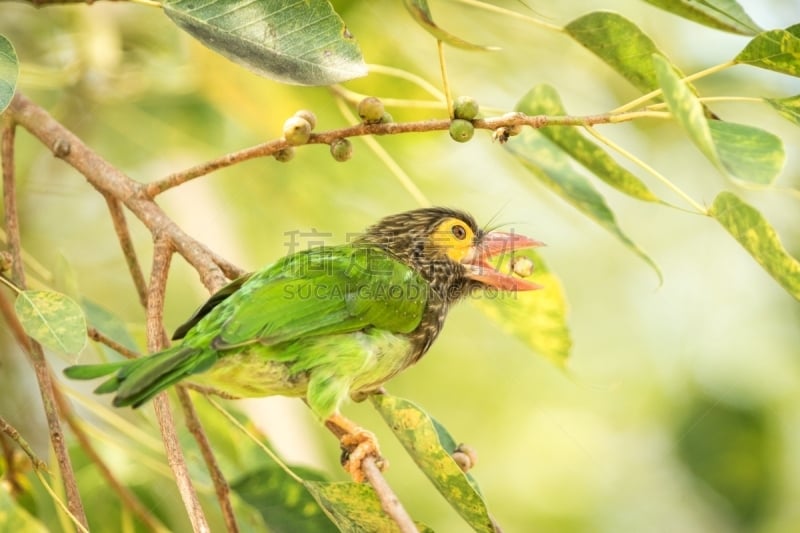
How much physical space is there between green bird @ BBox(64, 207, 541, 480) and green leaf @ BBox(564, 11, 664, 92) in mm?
812

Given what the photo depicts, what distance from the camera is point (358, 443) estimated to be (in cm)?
276

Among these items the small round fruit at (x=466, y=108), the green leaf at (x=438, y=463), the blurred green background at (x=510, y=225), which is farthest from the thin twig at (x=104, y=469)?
the small round fruit at (x=466, y=108)

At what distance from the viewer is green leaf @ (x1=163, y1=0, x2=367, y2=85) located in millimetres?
2273

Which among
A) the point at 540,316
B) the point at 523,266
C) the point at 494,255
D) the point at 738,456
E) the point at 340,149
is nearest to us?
A: the point at 340,149

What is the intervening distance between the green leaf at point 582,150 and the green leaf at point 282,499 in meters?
1.15

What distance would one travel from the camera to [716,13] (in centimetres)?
238

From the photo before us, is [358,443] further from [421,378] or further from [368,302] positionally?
[421,378]

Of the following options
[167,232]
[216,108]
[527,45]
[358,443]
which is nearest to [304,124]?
[167,232]

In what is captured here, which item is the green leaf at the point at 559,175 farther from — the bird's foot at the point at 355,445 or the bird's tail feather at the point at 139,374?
the bird's tail feather at the point at 139,374

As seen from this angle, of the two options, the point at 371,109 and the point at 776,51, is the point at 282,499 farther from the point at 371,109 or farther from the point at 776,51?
the point at 776,51

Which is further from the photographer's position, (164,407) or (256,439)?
(256,439)

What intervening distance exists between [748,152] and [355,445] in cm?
137

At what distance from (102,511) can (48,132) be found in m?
1.24

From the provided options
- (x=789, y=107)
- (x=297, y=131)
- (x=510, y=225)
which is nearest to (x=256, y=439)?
(x=297, y=131)
